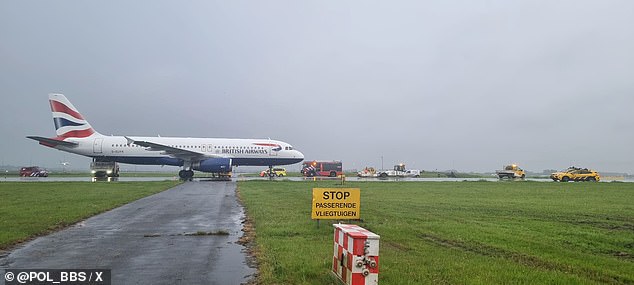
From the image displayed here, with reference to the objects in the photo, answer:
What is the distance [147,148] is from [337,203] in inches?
1674

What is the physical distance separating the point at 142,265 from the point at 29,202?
17.2 metres

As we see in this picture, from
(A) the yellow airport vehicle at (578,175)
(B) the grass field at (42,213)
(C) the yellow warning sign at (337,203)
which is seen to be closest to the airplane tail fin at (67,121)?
(B) the grass field at (42,213)

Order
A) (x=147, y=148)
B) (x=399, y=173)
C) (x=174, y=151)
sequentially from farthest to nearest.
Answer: (x=399, y=173), (x=147, y=148), (x=174, y=151)

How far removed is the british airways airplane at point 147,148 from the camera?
51.5 meters

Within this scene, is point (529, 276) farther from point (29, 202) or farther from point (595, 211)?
point (29, 202)

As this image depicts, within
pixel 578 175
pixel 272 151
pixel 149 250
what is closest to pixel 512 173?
pixel 578 175

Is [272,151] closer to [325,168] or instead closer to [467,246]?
[325,168]

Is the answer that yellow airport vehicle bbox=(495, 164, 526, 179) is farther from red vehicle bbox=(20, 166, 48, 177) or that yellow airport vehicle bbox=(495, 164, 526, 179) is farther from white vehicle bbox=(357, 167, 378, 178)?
red vehicle bbox=(20, 166, 48, 177)

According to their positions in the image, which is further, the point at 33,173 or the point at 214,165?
the point at 33,173

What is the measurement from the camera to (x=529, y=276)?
8.11 metres

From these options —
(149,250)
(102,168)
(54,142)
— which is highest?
(54,142)

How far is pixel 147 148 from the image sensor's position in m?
51.9

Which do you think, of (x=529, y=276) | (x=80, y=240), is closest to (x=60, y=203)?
(x=80, y=240)

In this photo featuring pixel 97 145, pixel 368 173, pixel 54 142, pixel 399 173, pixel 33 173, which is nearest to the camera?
pixel 54 142
